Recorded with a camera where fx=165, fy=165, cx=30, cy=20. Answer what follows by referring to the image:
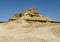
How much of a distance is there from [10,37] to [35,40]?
2.83m

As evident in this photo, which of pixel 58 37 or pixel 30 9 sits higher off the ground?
pixel 30 9

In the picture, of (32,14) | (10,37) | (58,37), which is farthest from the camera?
(32,14)

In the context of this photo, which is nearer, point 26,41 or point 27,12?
point 26,41

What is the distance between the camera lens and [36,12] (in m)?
39.5

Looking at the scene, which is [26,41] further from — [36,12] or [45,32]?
[36,12]

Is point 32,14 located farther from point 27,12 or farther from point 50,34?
point 50,34

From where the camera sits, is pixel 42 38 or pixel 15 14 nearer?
pixel 42 38

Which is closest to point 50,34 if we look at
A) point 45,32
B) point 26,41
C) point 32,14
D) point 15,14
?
point 45,32

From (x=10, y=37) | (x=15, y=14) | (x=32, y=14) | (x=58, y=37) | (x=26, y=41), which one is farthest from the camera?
(x=15, y=14)

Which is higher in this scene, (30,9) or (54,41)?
(30,9)

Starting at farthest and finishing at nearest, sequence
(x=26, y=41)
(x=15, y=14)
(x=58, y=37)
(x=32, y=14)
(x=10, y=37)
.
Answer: (x=15, y=14) < (x=32, y=14) < (x=58, y=37) < (x=10, y=37) < (x=26, y=41)

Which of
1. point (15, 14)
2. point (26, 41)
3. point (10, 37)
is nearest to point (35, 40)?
point (26, 41)

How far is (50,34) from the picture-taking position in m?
20.2

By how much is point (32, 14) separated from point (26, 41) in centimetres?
2076
